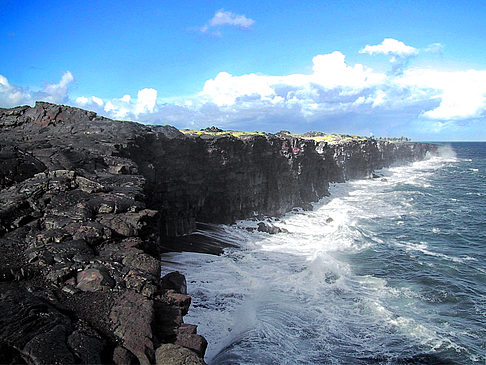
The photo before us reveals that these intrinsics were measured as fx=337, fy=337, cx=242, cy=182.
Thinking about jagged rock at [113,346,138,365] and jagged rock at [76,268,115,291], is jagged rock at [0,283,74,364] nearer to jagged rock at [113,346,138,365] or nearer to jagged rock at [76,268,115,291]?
jagged rock at [113,346,138,365]

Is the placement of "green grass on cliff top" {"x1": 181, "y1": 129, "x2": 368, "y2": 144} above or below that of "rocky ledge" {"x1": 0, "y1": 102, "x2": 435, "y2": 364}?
above

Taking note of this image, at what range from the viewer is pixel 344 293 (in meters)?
25.3

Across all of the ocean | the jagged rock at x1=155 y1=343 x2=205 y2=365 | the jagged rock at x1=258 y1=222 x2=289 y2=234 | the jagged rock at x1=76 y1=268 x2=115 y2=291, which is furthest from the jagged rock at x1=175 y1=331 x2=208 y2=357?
the jagged rock at x1=258 y1=222 x2=289 y2=234

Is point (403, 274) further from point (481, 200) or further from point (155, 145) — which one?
point (481, 200)

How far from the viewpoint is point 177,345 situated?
854 centimetres

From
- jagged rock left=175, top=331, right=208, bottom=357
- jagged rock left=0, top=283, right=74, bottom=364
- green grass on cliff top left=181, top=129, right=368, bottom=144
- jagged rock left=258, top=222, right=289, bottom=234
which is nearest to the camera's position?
jagged rock left=0, top=283, right=74, bottom=364

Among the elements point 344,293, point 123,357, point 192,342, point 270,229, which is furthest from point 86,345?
point 270,229

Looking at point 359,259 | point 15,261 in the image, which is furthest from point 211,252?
point 15,261

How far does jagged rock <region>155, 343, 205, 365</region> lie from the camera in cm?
802

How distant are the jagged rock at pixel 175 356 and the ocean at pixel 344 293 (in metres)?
9.67

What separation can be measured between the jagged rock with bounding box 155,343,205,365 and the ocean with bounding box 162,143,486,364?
967cm

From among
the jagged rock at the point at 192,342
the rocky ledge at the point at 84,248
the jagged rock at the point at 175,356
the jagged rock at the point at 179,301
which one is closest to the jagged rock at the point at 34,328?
the rocky ledge at the point at 84,248

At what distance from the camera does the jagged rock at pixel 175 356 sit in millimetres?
8023

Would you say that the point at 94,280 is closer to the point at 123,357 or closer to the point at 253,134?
the point at 123,357
